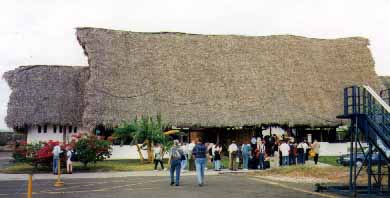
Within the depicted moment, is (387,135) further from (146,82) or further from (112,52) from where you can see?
(112,52)

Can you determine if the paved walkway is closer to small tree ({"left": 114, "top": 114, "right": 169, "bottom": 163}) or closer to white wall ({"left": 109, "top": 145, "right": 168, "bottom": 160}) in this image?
white wall ({"left": 109, "top": 145, "right": 168, "bottom": 160})

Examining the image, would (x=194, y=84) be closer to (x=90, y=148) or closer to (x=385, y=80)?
(x=90, y=148)

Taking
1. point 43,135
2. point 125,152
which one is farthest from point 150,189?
point 43,135

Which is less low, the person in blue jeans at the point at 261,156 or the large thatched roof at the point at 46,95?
the large thatched roof at the point at 46,95

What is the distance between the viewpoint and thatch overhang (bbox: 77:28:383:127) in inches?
1513

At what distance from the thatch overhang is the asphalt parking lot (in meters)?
15.7

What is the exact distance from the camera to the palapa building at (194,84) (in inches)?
1512

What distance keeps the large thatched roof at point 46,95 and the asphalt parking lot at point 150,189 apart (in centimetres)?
1660

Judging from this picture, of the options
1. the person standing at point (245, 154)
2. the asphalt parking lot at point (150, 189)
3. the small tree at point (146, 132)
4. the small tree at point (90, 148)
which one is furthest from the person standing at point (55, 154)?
the person standing at point (245, 154)

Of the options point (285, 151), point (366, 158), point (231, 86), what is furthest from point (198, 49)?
point (366, 158)

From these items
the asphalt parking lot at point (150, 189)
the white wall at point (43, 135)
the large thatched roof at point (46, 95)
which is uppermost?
the large thatched roof at point (46, 95)

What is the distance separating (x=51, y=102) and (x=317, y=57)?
21.0 m

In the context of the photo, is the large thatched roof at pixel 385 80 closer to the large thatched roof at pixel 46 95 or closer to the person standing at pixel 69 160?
the large thatched roof at pixel 46 95

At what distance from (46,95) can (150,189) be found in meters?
23.3
